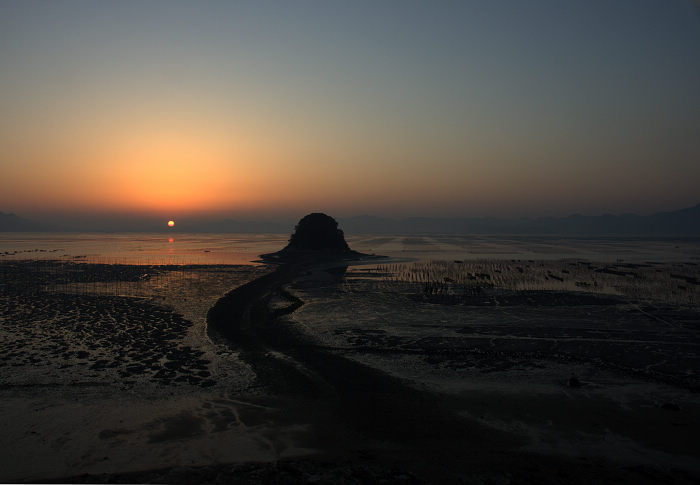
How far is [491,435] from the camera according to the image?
1149 centimetres

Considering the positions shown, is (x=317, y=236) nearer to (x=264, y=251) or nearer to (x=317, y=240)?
(x=317, y=240)

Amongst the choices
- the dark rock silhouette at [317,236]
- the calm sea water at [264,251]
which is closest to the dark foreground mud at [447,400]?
the calm sea water at [264,251]

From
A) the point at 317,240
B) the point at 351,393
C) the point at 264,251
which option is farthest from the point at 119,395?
the point at 264,251

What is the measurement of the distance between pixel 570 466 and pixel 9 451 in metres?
13.6

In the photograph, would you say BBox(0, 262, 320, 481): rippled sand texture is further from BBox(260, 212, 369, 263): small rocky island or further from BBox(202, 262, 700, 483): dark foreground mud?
BBox(260, 212, 369, 263): small rocky island

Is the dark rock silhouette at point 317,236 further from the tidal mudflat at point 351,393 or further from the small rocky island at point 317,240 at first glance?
the tidal mudflat at point 351,393

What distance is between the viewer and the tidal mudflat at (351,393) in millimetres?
9898

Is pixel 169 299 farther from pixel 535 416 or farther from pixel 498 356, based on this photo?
pixel 535 416

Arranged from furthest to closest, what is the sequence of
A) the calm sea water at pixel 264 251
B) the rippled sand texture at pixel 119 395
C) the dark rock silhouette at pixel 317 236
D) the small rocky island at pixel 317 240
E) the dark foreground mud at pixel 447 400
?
the dark rock silhouette at pixel 317 236 → the small rocky island at pixel 317 240 → the calm sea water at pixel 264 251 → the rippled sand texture at pixel 119 395 → the dark foreground mud at pixel 447 400

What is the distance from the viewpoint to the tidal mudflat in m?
9.90

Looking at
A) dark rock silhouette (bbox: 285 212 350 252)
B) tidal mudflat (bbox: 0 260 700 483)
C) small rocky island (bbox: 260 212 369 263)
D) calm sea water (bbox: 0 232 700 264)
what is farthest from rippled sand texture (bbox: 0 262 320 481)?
dark rock silhouette (bbox: 285 212 350 252)

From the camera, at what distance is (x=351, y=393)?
47.4 ft

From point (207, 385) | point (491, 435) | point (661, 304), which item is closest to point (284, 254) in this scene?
point (661, 304)

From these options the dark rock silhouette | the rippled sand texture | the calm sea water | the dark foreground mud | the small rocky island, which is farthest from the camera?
the dark rock silhouette
